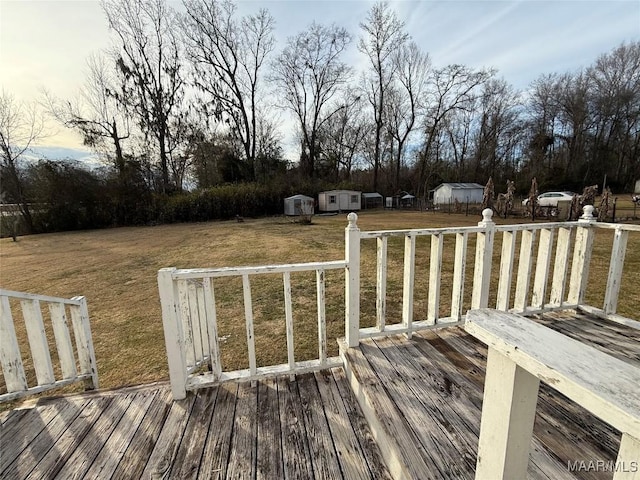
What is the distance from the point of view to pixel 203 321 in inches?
85.0

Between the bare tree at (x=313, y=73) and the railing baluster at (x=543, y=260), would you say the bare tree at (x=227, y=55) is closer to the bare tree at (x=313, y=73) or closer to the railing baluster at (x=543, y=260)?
the bare tree at (x=313, y=73)

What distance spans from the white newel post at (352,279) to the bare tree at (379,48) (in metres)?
23.3

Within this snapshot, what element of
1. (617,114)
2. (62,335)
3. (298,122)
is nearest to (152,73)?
(298,122)

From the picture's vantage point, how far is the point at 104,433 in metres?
1.59

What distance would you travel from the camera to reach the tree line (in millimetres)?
15773

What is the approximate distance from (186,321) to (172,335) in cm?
17

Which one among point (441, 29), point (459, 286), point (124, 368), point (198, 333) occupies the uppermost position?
point (441, 29)

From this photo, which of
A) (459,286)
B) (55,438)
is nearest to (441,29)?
(459,286)

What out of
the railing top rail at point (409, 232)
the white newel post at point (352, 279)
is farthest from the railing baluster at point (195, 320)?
the railing top rail at point (409, 232)

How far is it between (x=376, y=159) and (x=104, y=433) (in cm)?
2435

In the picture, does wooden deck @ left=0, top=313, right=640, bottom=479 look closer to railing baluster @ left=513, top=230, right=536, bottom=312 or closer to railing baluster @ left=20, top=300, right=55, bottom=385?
railing baluster @ left=20, top=300, right=55, bottom=385

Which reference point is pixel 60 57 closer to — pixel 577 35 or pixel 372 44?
pixel 577 35

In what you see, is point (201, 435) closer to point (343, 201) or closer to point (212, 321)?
point (212, 321)

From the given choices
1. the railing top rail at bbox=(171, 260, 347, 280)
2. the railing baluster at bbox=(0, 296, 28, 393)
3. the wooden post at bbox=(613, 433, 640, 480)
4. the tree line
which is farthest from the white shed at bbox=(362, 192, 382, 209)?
the wooden post at bbox=(613, 433, 640, 480)
